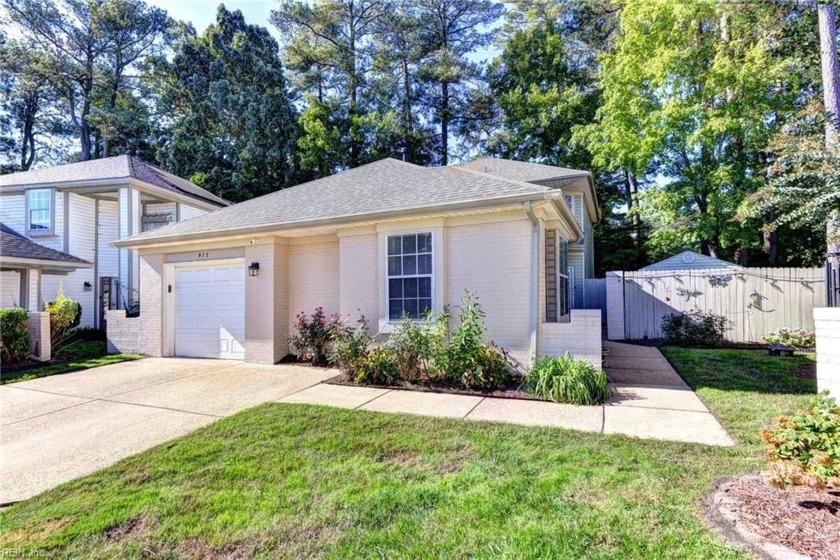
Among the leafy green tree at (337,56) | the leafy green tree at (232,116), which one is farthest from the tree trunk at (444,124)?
the leafy green tree at (232,116)

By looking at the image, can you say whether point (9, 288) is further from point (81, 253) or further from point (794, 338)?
point (794, 338)

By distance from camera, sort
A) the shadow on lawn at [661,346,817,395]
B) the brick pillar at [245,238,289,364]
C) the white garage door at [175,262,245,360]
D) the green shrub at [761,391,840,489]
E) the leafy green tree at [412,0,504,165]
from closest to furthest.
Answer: the green shrub at [761,391,840,489] → the shadow on lawn at [661,346,817,395] → the brick pillar at [245,238,289,364] → the white garage door at [175,262,245,360] → the leafy green tree at [412,0,504,165]

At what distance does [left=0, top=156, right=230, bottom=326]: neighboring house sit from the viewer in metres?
14.8

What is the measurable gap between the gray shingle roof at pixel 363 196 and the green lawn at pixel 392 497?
3.75m

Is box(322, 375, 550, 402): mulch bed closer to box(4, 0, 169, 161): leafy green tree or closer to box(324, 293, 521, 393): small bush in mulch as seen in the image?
box(324, 293, 521, 393): small bush in mulch

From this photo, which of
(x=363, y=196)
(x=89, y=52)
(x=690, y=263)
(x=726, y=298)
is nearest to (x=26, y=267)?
(x=363, y=196)

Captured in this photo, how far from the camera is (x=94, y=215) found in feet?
52.4

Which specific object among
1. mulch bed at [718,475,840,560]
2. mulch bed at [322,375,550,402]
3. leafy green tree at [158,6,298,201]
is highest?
leafy green tree at [158,6,298,201]

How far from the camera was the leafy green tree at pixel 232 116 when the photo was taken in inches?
865

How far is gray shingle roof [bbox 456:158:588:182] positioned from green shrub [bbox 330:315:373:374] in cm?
802

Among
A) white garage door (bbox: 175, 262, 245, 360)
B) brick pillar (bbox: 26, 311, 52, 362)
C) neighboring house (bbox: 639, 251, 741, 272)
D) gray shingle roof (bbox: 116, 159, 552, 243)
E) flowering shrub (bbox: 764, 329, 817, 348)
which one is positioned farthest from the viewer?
neighboring house (bbox: 639, 251, 741, 272)

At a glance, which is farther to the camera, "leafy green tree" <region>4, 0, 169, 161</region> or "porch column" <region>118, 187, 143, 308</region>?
"leafy green tree" <region>4, 0, 169, 161</region>

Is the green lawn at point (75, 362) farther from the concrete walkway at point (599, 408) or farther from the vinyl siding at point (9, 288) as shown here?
the concrete walkway at point (599, 408)

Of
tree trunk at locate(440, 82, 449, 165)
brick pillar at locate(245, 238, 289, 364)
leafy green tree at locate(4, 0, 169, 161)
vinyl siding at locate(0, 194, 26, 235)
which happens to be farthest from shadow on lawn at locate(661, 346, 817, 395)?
leafy green tree at locate(4, 0, 169, 161)
